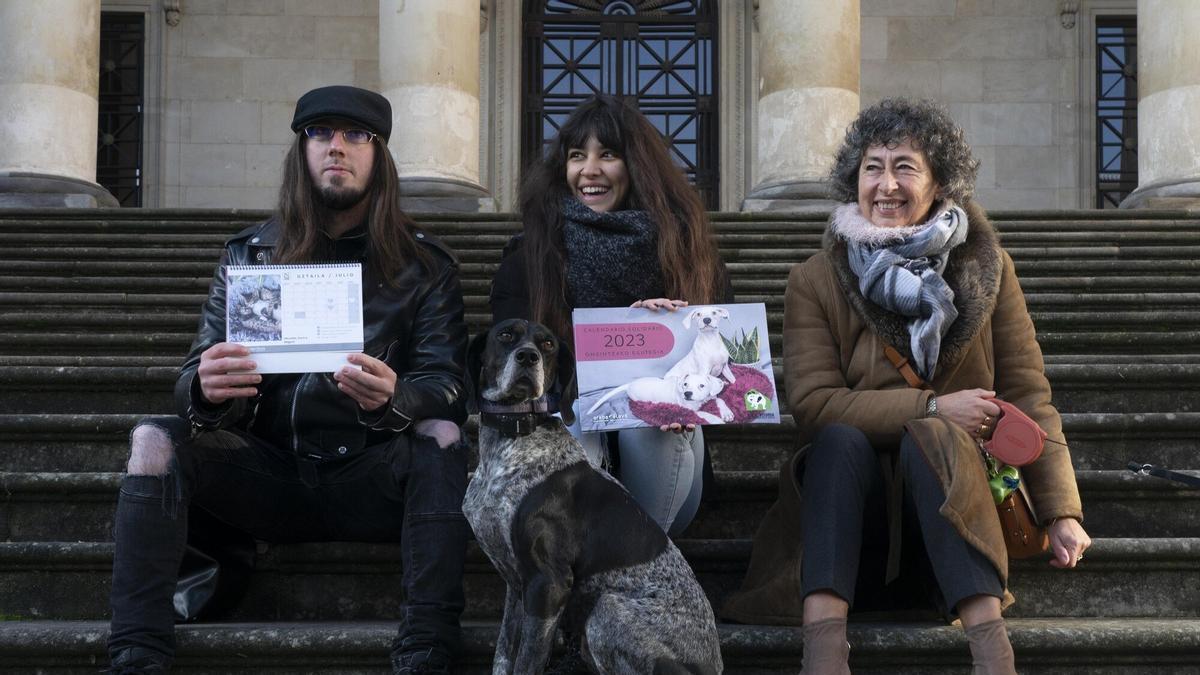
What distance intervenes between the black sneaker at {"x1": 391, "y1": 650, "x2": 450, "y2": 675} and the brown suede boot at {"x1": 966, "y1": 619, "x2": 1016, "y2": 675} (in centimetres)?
127

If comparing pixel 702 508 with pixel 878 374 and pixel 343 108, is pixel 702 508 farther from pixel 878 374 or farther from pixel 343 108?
pixel 343 108

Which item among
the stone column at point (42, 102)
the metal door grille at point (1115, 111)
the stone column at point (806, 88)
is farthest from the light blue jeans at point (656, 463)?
the metal door grille at point (1115, 111)

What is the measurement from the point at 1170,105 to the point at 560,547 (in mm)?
8600

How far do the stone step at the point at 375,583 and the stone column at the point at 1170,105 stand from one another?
21.8 feet

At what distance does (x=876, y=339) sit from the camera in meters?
3.89

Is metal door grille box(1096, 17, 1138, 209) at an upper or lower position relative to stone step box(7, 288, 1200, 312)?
upper

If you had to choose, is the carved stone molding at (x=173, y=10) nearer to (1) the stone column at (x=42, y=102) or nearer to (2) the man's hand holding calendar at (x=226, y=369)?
(1) the stone column at (x=42, y=102)

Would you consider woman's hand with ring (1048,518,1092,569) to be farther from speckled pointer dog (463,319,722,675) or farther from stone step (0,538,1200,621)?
speckled pointer dog (463,319,722,675)

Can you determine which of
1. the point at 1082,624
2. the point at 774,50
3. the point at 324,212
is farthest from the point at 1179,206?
the point at 324,212

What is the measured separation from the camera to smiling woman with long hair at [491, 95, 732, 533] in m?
3.83

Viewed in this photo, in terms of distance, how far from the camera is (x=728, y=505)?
442 centimetres

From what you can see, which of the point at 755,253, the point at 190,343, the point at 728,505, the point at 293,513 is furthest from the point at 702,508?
the point at 755,253

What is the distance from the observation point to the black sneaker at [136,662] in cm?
338

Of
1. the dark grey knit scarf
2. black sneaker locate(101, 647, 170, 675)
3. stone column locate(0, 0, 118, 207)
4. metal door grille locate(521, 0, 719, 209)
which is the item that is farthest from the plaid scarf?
metal door grille locate(521, 0, 719, 209)
